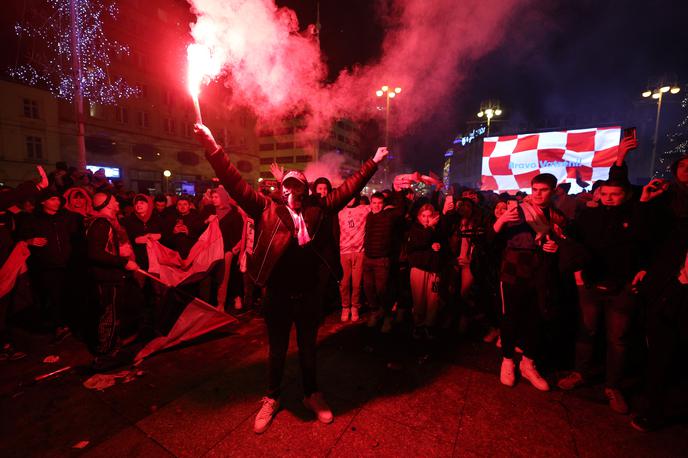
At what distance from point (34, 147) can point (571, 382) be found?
39241mm

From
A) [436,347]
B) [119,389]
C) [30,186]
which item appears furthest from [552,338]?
[30,186]

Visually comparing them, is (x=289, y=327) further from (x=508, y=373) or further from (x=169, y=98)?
(x=169, y=98)

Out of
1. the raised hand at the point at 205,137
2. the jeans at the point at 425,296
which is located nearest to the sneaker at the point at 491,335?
the jeans at the point at 425,296

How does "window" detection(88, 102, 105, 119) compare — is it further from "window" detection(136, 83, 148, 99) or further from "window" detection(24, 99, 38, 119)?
"window" detection(136, 83, 148, 99)

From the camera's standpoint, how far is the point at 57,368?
405 cm

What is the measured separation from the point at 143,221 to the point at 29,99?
33.4m

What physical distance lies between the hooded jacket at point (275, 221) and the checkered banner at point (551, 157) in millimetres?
11614

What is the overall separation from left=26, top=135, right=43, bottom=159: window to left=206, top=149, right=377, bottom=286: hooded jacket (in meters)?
36.6

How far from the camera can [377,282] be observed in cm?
545

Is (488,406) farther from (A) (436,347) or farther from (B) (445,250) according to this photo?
(B) (445,250)

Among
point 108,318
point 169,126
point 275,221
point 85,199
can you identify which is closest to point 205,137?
point 275,221

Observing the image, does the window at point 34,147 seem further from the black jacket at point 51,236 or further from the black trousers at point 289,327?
the black trousers at point 289,327

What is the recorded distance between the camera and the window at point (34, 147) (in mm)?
27125

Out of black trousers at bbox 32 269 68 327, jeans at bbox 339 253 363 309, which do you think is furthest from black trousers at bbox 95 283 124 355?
jeans at bbox 339 253 363 309
